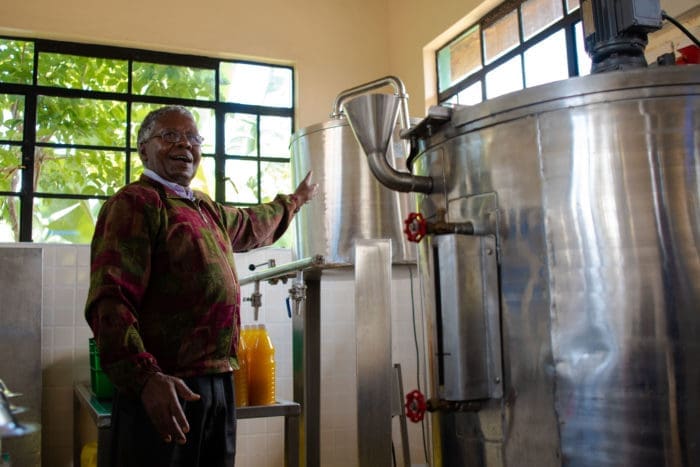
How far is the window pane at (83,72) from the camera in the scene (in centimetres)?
459

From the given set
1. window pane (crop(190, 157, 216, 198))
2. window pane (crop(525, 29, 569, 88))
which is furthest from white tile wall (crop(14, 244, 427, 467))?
window pane (crop(525, 29, 569, 88))

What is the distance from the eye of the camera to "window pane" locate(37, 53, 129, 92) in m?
4.59

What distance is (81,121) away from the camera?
4.62 metres

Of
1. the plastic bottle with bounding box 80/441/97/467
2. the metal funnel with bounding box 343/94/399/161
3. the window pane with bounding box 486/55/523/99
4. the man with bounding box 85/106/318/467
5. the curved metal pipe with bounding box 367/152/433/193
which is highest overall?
the window pane with bounding box 486/55/523/99

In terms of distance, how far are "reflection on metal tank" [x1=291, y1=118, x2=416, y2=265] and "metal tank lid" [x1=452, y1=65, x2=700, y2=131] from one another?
106cm

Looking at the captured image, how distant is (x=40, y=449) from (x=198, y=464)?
2.14 m

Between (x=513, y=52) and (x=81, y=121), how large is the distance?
9.12ft

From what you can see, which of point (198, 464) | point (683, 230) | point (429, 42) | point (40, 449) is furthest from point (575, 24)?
point (40, 449)

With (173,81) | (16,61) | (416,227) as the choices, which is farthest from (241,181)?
(416,227)

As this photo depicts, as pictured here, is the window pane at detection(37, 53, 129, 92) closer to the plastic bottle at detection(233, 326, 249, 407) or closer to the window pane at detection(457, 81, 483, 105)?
the window pane at detection(457, 81, 483, 105)

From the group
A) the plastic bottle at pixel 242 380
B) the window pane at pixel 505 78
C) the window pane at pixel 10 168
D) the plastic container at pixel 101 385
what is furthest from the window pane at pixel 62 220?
the window pane at pixel 505 78

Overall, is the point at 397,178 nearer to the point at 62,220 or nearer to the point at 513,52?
the point at 513,52

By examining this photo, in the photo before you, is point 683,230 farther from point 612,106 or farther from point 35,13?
point 35,13

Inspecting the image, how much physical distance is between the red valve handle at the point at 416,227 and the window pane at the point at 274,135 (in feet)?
11.0
